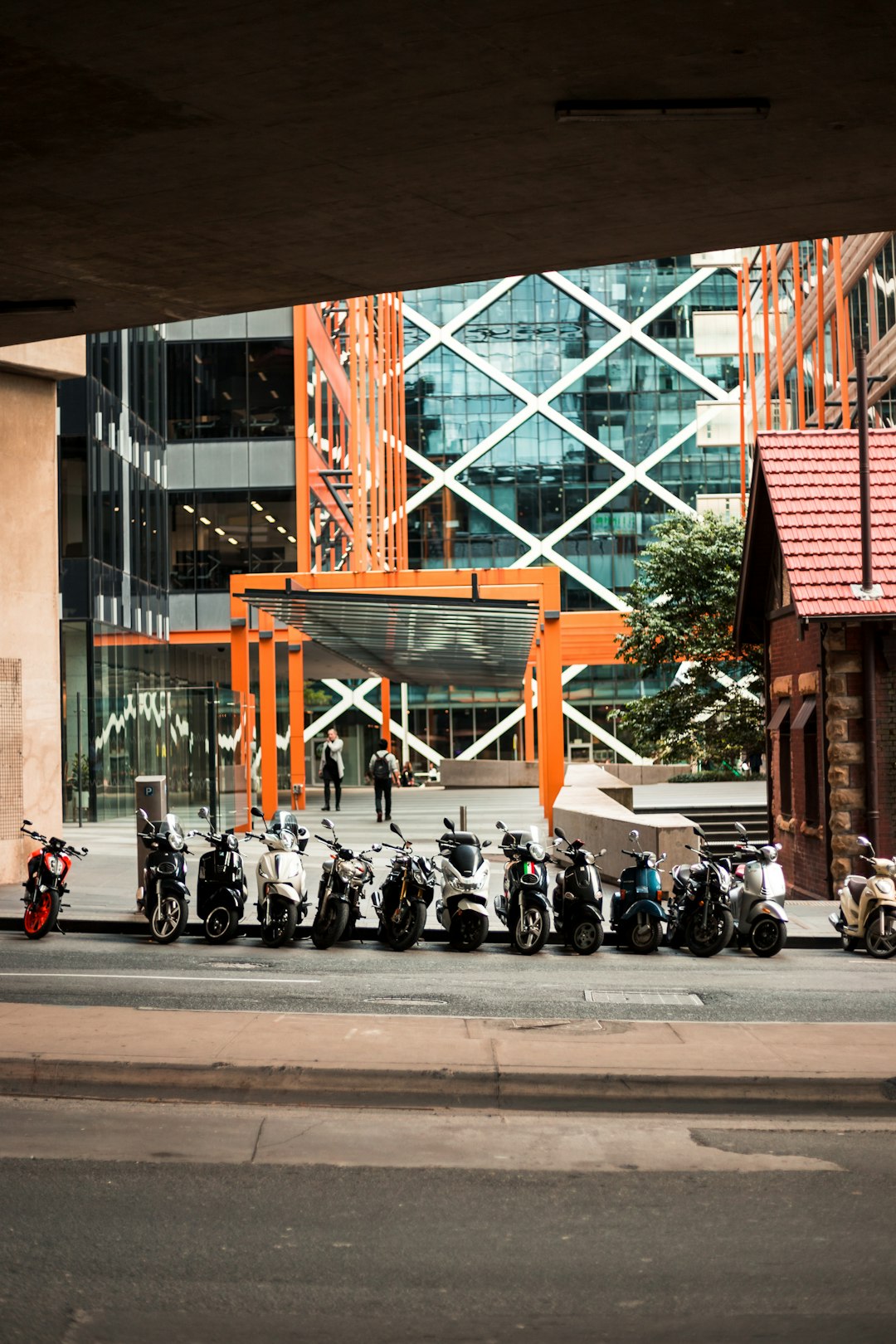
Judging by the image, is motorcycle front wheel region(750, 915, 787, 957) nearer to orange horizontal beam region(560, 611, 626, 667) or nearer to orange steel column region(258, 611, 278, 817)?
orange steel column region(258, 611, 278, 817)

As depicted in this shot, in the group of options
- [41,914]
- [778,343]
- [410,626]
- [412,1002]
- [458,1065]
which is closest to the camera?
[458,1065]

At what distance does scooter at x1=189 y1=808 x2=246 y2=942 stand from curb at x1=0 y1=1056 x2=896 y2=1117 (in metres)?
6.80

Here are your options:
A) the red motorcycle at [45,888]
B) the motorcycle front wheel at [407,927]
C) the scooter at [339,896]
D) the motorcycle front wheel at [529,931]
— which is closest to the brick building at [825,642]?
the motorcycle front wheel at [529,931]

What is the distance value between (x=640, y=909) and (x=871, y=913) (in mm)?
2298

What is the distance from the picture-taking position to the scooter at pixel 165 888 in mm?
15672

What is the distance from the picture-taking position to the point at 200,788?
2902 centimetres

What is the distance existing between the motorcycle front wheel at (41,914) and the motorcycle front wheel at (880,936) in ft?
27.2

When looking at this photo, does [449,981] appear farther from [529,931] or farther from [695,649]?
[695,649]

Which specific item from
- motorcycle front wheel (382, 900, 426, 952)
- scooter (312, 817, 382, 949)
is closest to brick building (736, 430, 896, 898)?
motorcycle front wheel (382, 900, 426, 952)

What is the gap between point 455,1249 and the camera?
609 centimetres

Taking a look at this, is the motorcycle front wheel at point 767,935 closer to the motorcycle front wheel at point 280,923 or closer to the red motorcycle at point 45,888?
the motorcycle front wheel at point 280,923

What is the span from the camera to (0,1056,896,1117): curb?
28.3 ft

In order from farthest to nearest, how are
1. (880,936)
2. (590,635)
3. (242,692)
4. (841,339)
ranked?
(590,635)
(841,339)
(242,692)
(880,936)

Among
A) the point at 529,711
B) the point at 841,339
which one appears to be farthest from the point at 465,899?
the point at 529,711
